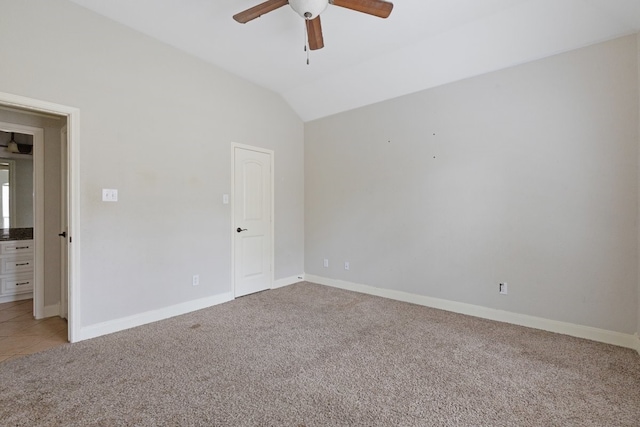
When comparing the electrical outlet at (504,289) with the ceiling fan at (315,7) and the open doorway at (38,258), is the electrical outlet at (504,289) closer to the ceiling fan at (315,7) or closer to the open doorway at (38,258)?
the ceiling fan at (315,7)

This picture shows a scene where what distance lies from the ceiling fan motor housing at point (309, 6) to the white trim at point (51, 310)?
4020 millimetres

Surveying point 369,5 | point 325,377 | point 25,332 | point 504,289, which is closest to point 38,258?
point 25,332

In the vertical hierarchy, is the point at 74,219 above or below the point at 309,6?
below

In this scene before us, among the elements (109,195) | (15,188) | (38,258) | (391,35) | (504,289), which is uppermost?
(391,35)

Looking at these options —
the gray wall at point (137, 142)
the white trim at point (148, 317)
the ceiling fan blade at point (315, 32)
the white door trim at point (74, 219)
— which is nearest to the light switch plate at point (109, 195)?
the gray wall at point (137, 142)

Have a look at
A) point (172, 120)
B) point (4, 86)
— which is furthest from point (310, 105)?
point (4, 86)

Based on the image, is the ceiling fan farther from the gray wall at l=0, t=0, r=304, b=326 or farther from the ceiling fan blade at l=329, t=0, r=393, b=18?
the gray wall at l=0, t=0, r=304, b=326

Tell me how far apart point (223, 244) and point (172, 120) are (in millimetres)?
1578

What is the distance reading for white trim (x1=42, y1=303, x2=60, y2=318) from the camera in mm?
3391

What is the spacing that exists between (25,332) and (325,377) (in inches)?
119

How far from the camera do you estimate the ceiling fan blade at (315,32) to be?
2.38 m

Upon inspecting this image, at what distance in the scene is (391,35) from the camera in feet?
10.1

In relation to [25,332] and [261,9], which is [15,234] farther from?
[261,9]

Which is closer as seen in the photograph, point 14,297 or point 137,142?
point 137,142
